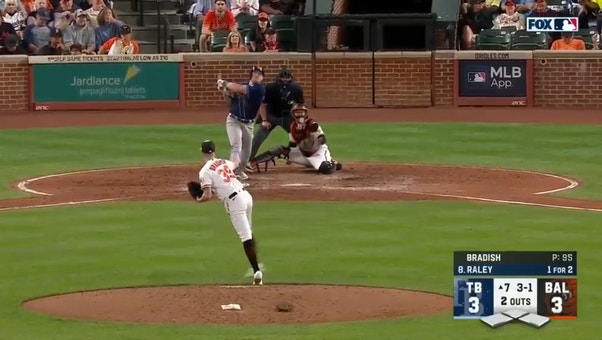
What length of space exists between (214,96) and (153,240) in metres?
13.7

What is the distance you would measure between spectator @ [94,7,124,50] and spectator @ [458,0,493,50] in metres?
7.26

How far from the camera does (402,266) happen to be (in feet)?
56.9

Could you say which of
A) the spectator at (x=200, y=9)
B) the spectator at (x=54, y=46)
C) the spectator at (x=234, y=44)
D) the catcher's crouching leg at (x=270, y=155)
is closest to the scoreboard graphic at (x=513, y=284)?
the catcher's crouching leg at (x=270, y=155)

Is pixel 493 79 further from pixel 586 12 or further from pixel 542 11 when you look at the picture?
pixel 586 12

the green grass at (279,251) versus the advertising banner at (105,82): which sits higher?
the advertising banner at (105,82)

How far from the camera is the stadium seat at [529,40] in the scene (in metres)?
32.5

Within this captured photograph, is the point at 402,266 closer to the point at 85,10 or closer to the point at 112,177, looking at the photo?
the point at 112,177

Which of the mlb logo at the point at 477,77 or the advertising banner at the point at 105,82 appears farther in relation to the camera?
the mlb logo at the point at 477,77

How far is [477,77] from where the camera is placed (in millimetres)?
32312

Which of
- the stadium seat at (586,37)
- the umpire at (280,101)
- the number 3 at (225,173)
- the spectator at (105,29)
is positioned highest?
the spectator at (105,29)

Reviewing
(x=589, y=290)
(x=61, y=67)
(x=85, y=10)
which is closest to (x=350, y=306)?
(x=589, y=290)

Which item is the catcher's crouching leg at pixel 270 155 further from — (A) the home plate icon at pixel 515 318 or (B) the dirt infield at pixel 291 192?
(A) the home plate icon at pixel 515 318

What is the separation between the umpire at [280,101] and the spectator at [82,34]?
354 inches

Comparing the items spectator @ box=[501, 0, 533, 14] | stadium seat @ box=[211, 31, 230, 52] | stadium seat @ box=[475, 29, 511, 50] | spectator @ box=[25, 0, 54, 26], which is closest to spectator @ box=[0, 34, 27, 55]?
spectator @ box=[25, 0, 54, 26]
